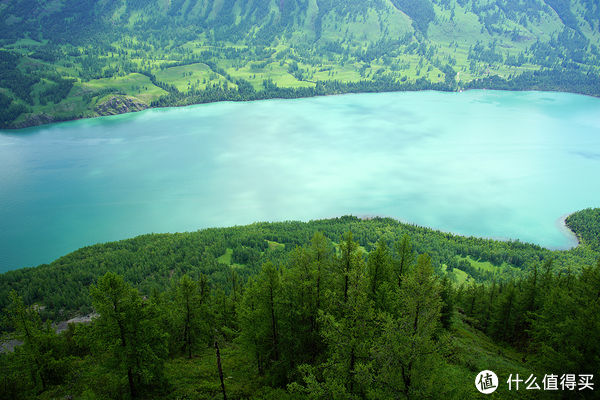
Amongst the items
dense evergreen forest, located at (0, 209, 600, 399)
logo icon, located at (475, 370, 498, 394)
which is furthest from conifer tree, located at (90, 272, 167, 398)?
logo icon, located at (475, 370, 498, 394)

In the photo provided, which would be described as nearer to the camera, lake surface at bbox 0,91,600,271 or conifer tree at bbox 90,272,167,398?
conifer tree at bbox 90,272,167,398

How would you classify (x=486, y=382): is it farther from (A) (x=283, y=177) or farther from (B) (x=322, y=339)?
(A) (x=283, y=177)

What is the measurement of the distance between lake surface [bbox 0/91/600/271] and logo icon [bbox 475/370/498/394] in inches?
2885

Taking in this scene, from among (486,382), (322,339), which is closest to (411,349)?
(322,339)

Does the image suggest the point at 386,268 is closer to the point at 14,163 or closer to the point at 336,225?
the point at 336,225

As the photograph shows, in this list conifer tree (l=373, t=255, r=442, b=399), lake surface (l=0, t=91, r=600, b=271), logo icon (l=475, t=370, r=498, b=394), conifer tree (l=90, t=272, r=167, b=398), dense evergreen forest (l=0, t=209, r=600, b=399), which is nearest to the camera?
conifer tree (l=373, t=255, r=442, b=399)

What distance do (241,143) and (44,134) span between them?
308ft

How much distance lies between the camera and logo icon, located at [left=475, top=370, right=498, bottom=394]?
21609mm

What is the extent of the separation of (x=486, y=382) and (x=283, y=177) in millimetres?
93161

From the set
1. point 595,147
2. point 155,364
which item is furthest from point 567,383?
point 595,147

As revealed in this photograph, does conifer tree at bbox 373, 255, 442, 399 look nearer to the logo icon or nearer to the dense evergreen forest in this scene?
the dense evergreen forest

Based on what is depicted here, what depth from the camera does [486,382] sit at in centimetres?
2267

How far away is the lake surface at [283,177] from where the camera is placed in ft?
301

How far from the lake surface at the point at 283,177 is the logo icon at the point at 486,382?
73.3 m
